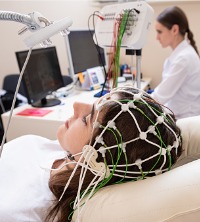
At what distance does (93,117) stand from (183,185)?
1.24 ft

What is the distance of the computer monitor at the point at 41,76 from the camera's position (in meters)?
1.73

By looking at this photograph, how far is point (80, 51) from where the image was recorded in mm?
2338

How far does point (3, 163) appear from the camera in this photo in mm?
1038

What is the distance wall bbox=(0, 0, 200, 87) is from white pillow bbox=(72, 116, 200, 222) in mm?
1662

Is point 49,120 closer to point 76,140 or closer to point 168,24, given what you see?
point 76,140

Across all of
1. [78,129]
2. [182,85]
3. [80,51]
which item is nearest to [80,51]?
[80,51]

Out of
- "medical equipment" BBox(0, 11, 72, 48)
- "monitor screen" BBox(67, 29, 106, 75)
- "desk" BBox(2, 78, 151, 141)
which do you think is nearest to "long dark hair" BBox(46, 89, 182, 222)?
"medical equipment" BBox(0, 11, 72, 48)

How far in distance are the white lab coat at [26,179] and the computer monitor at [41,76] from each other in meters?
0.60

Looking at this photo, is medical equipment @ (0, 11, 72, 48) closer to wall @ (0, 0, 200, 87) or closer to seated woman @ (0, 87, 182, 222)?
seated woman @ (0, 87, 182, 222)

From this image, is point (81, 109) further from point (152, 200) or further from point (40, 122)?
point (40, 122)

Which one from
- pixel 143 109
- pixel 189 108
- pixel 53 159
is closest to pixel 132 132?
pixel 143 109

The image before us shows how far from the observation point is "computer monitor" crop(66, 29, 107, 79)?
2203mm

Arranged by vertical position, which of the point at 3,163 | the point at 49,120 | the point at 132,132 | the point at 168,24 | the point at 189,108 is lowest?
the point at 189,108

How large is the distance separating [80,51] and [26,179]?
1.60 metres
